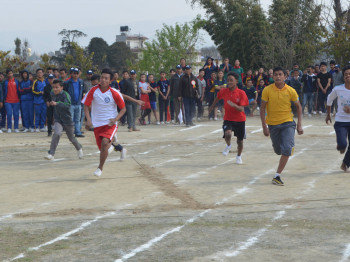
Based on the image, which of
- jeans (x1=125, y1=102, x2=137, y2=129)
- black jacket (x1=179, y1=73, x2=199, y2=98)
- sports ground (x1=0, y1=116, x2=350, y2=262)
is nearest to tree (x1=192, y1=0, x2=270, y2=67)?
black jacket (x1=179, y1=73, x2=199, y2=98)

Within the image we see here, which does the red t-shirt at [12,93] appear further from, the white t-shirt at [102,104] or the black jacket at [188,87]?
the white t-shirt at [102,104]

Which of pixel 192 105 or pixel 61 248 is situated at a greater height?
pixel 192 105

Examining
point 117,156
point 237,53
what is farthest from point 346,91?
point 237,53

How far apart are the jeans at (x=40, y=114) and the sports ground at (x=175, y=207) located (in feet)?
16.4

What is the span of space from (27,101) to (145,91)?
13.2 feet

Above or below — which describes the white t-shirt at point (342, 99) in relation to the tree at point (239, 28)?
below

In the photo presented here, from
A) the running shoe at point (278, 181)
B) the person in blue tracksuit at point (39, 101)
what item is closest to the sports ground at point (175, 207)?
the running shoe at point (278, 181)

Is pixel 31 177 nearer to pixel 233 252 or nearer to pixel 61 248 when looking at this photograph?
pixel 61 248

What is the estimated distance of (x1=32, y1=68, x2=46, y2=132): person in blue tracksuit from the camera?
18.0 meters

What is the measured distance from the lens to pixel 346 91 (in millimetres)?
9961

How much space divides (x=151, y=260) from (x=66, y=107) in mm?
7551

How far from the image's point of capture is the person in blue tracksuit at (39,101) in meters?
18.0

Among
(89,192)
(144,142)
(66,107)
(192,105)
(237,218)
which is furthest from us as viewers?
(192,105)

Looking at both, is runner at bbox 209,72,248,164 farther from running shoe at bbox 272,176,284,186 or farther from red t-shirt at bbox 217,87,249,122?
running shoe at bbox 272,176,284,186
